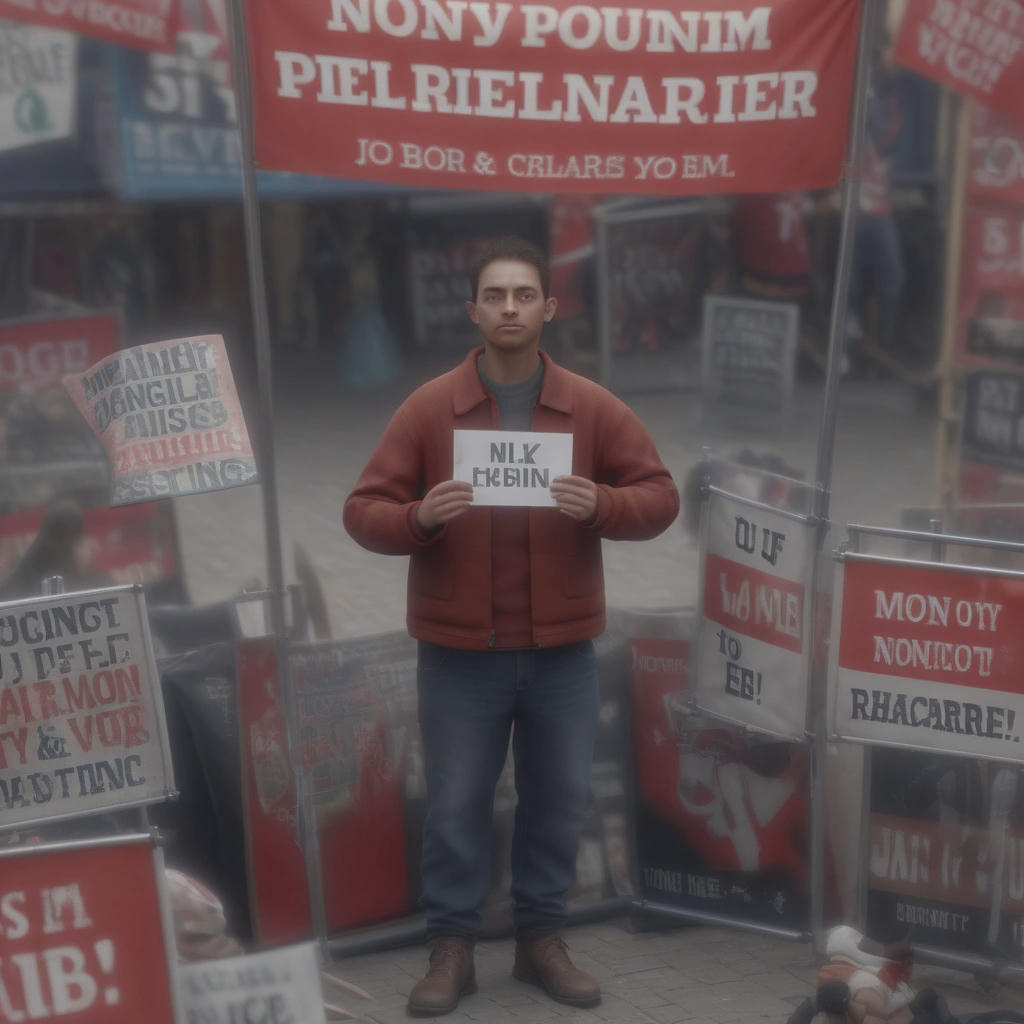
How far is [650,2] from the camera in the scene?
4.13 metres

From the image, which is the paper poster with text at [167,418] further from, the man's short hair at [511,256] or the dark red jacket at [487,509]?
the man's short hair at [511,256]

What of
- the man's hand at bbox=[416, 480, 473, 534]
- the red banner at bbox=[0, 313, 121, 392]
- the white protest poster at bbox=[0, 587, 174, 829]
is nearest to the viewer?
the white protest poster at bbox=[0, 587, 174, 829]

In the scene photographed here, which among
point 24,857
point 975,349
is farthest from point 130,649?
point 975,349

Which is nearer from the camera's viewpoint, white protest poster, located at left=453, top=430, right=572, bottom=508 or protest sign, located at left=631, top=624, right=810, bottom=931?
white protest poster, located at left=453, top=430, right=572, bottom=508

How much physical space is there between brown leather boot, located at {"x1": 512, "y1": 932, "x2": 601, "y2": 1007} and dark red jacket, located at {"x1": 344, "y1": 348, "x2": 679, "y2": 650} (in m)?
0.81

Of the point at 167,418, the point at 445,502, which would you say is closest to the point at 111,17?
the point at 167,418

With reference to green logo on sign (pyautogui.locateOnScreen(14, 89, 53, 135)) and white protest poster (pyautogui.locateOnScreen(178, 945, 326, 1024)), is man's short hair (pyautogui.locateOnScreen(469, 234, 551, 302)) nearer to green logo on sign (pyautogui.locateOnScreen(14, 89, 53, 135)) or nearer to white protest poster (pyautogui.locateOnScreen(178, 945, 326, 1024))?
white protest poster (pyautogui.locateOnScreen(178, 945, 326, 1024))

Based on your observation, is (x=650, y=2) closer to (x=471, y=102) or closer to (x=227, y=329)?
(x=471, y=102)

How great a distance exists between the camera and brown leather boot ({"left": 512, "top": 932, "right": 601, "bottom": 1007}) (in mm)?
4168

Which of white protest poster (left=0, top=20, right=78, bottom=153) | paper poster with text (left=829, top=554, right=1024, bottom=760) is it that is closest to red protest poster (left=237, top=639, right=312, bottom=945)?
paper poster with text (left=829, top=554, right=1024, bottom=760)

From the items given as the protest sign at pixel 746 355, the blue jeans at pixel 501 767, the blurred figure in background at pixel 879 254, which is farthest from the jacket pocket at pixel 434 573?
the blurred figure in background at pixel 879 254

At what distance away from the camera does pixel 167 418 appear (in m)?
4.02

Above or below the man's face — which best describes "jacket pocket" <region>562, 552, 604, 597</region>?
below

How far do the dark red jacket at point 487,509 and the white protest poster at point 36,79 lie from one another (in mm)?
1979
